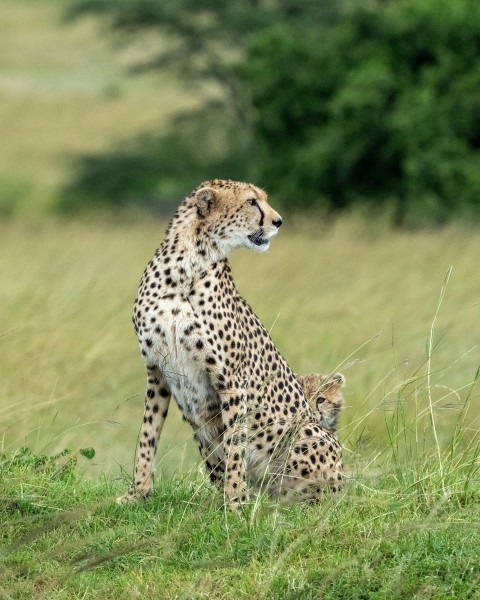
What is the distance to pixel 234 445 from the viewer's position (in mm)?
4121

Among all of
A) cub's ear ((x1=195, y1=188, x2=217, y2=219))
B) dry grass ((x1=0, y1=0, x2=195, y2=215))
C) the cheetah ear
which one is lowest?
the cheetah ear

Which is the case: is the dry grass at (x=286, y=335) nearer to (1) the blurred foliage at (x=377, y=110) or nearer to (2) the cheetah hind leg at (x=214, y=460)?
(2) the cheetah hind leg at (x=214, y=460)

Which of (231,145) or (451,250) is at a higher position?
(231,145)

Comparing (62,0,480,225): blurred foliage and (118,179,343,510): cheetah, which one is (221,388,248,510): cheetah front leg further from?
(62,0,480,225): blurred foliage

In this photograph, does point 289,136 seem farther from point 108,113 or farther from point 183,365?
point 108,113

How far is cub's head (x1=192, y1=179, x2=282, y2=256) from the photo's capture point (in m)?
4.28

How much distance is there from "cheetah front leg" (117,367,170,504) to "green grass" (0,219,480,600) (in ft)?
0.26

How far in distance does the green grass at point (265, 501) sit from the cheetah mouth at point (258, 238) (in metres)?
0.57

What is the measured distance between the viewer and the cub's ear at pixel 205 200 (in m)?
4.29

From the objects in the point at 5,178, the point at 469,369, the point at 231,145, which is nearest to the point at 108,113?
the point at 5,178

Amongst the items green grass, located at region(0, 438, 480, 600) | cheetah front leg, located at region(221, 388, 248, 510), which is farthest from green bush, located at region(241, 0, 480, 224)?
green grass, located at region(0, 438, 480, 600)

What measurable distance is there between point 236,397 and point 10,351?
93.9 inches

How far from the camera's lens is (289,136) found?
17969 mm

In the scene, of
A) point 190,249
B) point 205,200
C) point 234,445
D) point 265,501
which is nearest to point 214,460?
point 234,445
